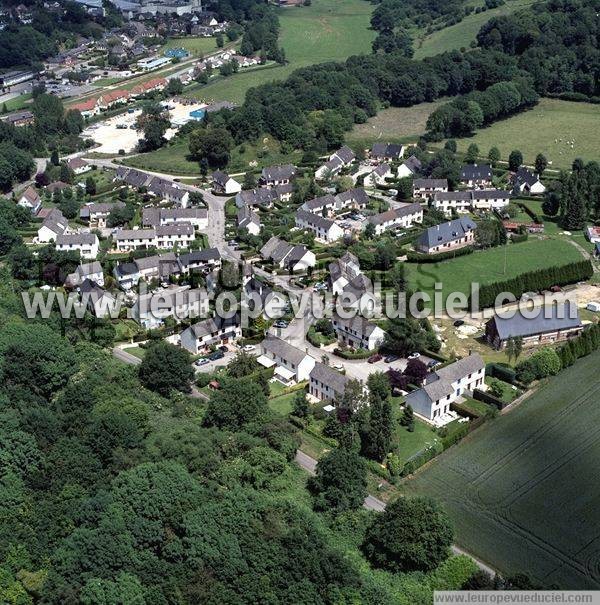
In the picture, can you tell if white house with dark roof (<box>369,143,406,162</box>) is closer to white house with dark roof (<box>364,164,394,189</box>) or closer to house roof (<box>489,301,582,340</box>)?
white house with dark roof (<box>364,164,394,189</box>)

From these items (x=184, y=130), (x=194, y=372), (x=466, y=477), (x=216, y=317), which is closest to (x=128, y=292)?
(x=216, y=317)

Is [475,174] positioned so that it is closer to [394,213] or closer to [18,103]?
[394,213]

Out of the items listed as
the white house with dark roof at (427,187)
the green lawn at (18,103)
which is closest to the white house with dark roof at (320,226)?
the white house with dark roof at (427,187)

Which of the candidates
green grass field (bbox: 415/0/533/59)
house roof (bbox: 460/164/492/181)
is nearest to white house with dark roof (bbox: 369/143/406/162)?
house roof (bbox: 460/164/492/181)

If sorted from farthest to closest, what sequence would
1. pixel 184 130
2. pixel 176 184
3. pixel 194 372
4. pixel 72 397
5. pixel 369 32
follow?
pixel 369 32 < pixel 184 130 < pixel 176 184 < pixel 194 372 < pixel 72 397

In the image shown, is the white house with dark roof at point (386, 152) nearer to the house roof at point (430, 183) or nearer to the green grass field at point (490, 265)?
the house roof at point (430, 183)

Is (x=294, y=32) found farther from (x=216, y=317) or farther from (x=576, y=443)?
(x=576, y=443)

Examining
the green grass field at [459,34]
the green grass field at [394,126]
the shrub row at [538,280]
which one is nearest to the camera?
the shrub row at [538,280]
